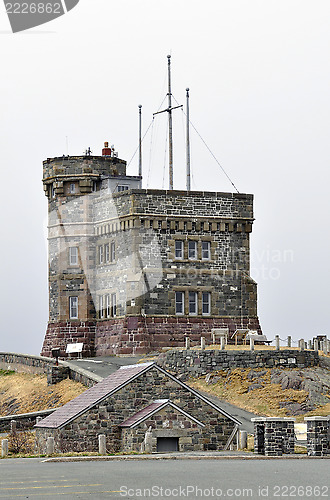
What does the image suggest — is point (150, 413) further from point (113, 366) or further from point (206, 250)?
point (206, 250)

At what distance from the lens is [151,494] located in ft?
66.3

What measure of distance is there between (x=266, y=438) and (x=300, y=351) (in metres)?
21.9

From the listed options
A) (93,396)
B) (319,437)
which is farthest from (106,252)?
(319,437)

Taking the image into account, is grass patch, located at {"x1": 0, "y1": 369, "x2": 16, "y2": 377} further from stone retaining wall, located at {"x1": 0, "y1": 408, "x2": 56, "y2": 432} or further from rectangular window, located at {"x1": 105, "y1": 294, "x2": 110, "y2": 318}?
stone retaining wall, located at {"x1": 0, "y1": 408, "x2": 56, "y2": 432}

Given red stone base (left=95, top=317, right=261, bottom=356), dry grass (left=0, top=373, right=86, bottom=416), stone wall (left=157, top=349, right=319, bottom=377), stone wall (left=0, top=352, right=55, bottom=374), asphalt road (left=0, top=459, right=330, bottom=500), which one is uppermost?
red stone base (left=95, top=317, right=261, bottom=356)

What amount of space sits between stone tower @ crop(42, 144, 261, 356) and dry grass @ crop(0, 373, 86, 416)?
12.7 ft

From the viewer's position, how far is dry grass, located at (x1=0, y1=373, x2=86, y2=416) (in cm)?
5291

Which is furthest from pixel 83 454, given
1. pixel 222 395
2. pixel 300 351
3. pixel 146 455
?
pixel 300 351

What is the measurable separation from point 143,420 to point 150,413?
0.33 metres

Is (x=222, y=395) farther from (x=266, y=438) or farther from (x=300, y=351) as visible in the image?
(x=266, y=438)

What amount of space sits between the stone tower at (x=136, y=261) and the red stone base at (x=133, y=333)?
57 millimetres

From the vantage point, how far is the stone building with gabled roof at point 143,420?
35031 mm

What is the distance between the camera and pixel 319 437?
30.8 meters

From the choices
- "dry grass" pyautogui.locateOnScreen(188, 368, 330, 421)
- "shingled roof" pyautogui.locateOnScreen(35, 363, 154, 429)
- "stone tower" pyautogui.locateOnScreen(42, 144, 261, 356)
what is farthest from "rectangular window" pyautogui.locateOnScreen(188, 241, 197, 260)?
"shingled roof" pyautogui.locateOnScreen(35, 363, 154, 429)
